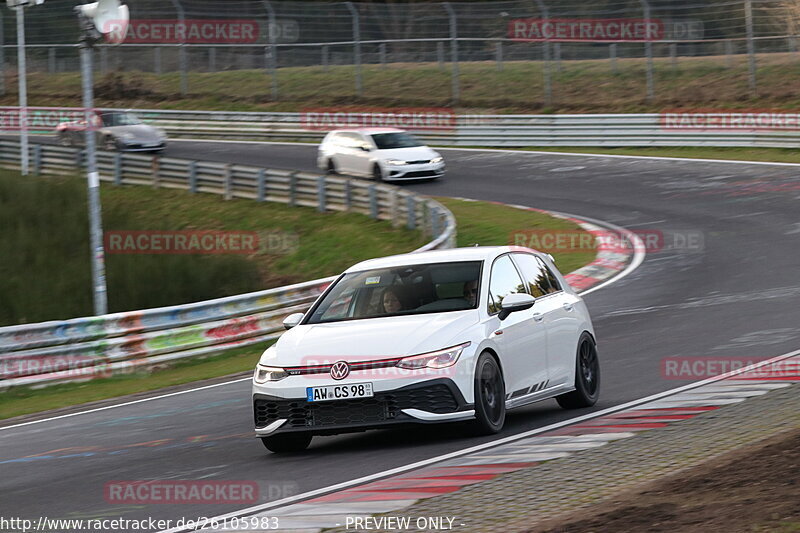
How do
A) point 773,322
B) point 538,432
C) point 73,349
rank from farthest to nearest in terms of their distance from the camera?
point 73,349, point 773,322, point 538,432

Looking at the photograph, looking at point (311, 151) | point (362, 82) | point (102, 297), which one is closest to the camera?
point (102, 297)

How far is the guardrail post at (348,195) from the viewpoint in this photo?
31719mm

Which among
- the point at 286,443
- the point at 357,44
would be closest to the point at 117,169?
the point at 357,44

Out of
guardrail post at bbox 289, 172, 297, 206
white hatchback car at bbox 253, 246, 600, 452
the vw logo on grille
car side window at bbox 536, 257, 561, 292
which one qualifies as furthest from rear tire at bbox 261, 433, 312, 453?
guardrail post at bbox 289, 172, 297, 206

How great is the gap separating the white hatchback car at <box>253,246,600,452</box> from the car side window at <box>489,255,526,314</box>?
0.04 ft

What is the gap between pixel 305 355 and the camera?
9438mm

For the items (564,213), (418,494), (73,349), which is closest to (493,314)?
(418,494)

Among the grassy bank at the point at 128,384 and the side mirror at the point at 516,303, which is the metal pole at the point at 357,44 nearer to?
the grassy bank at the point at 128,384

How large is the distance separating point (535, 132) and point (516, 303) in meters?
31.8

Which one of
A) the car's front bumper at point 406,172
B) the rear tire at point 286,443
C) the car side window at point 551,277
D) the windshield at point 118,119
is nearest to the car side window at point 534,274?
the car side window at point 551,277

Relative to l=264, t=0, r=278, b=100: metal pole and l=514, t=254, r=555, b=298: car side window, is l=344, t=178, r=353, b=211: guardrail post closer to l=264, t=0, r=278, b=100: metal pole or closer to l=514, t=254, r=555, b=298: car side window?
l=264, t=0, r=278, b=100: metal pole

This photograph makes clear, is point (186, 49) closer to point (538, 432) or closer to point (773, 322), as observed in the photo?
point (773, 322)

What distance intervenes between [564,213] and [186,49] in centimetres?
2906

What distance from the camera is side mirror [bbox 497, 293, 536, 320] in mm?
9922
